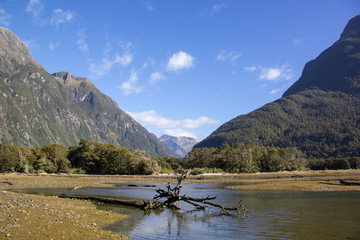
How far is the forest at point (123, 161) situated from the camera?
9756cm

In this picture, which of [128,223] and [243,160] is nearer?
[128,223]

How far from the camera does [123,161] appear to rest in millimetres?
109688

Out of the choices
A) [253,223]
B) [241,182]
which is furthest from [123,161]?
[253,223]

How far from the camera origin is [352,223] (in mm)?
19375

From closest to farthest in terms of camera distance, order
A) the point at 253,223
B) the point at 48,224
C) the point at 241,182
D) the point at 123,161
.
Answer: the point at 48,224, the point at 253,223, the point at 241,182, the point at 123,161

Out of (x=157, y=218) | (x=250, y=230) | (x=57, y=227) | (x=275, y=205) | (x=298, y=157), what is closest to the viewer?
(x=57, y=227)

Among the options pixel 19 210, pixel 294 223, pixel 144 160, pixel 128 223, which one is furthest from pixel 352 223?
pixel 144 160

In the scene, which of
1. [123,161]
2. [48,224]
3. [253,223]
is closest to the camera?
[48,224]

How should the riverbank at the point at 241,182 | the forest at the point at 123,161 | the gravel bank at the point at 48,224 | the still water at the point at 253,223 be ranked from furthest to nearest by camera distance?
the forest at the point at 123,161 → the riverbank at the point at 241,182 → the still water at the point at 253,223 → the gravel bank at the point at 48,224

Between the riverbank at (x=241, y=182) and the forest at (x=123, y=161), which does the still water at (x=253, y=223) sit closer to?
the riverbank at (x=241, y=182)

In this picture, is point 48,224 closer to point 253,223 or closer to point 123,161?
point 253,223

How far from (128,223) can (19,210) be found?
26.9 feet

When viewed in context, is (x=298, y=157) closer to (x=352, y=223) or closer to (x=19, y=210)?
(x=352, y=223)

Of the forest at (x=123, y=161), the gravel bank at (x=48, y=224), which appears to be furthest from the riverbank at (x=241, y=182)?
the gravel bank at (x=48, y=224)
